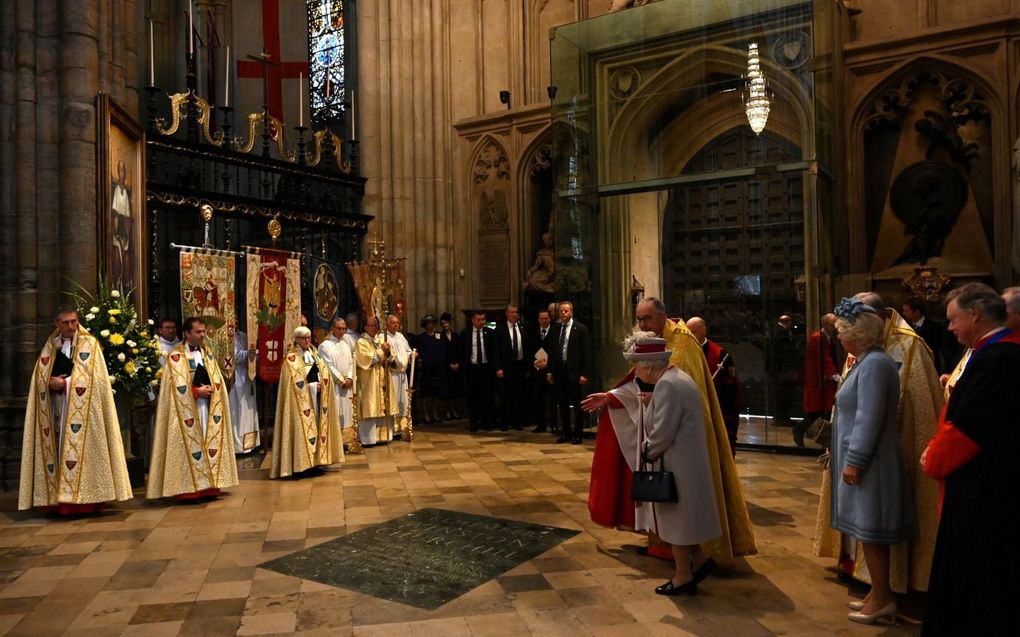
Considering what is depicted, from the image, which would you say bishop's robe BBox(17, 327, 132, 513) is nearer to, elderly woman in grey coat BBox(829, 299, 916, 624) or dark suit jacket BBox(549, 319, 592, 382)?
dark suit jacket BBox(549, 319, 592, 382)

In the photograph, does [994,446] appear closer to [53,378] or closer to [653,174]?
[53,378]

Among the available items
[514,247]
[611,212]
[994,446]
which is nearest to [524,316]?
[514,247]

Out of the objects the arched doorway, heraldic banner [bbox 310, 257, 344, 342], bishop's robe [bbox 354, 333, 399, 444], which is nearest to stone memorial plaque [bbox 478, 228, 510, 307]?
heraldic banner [bbox 310, 257, 344, 342]

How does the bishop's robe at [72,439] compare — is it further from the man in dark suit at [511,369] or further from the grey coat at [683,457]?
the man in dark suit at [511,369]

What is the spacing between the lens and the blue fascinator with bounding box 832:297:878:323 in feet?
12.7

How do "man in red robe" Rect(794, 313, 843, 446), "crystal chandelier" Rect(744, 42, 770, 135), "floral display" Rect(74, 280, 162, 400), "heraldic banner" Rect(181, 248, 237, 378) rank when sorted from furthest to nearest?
1. "crystal chandelier" Rect(744, 42, 770, 135)
2. "heraldic banner" Rect(181, 248, 237, 378)
3. "man in red robe" Rect(794, 313, 843, 446)
4. "floral display" Rect(74, 280, 162, 400)

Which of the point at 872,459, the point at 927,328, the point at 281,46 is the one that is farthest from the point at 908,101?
the point at 281,46

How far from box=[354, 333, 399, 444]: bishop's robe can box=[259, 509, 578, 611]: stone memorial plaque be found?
4.11 metres

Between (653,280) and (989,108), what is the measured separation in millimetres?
4533

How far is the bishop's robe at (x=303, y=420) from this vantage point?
7906 mm

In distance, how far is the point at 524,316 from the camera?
41.1 ft

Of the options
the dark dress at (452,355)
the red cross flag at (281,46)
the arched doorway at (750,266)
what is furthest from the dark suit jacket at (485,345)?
the red cross flag at (281,46)

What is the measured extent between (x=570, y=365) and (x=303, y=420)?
3.68 meters

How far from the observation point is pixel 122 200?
26.5ft
